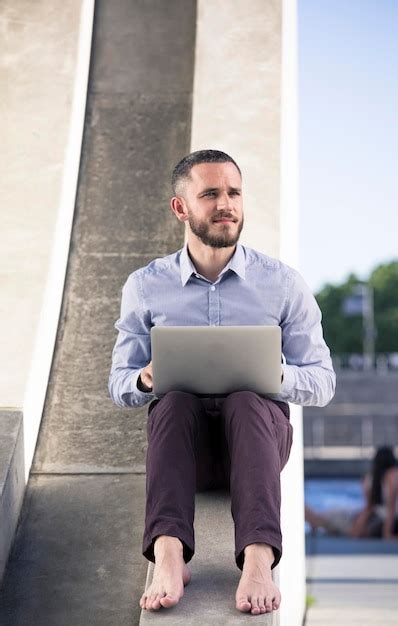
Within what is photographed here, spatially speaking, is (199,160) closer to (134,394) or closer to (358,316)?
(134,394)

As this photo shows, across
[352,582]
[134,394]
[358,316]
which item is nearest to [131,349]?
[134,394]

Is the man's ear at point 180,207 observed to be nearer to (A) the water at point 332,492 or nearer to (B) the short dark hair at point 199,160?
(B) the short dark hair at point 199,160

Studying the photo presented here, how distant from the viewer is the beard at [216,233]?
3.13 meters

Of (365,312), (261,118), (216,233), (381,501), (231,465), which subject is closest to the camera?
(231,465)

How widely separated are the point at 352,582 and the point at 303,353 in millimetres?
4519

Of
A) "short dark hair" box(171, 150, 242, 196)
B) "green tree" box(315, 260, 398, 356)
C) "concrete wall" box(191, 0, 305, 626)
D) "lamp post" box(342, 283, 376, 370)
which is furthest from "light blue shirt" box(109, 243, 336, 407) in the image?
"green tree" box(315, 260, 398, 356)

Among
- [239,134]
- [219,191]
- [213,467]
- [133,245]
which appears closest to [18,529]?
[213,467]

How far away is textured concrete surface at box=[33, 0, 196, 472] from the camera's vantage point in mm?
3924

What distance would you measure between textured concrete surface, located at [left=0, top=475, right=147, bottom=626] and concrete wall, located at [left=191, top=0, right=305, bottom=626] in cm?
78

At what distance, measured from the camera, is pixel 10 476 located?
3.37 meters

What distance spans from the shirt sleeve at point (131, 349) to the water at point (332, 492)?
77.5ft

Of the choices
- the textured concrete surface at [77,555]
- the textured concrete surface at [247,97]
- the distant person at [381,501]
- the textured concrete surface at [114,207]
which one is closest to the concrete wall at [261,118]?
the textured concrete surface at [247,97]

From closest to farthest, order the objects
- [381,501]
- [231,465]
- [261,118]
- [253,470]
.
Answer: [253,470] < [231,465] < [261,118] < [381,501]

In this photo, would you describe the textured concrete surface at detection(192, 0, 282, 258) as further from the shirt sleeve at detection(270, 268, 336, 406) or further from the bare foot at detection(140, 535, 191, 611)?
the bare foot at detection(140, 535, 191, 611)
